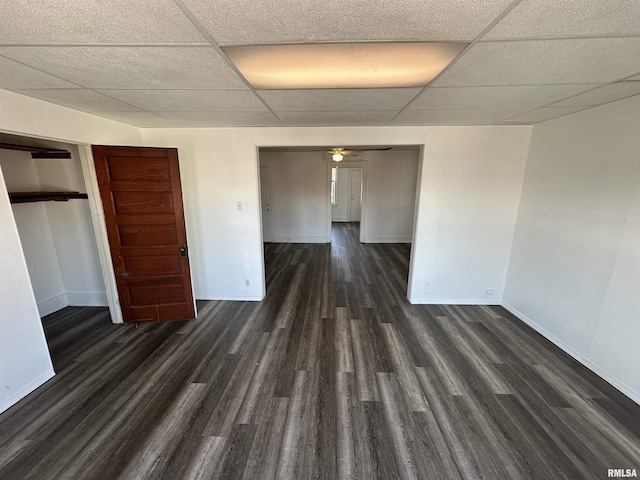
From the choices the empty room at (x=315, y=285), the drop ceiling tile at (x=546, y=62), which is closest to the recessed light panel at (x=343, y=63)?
the empty room at (x=315, y=285)

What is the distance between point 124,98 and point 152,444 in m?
2.58

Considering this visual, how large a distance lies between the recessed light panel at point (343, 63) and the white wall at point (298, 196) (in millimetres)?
4892

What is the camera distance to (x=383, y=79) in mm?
1750

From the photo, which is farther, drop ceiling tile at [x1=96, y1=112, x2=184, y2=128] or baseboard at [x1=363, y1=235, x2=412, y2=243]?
baseboard at [x1=363, y1=235, x2=412, y2=243]

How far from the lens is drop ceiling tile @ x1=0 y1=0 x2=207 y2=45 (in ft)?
3.19

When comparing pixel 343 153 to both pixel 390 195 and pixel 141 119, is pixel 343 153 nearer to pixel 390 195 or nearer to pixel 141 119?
pixel 390 195

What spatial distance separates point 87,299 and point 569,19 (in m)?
5.17

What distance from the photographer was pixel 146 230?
296 cm

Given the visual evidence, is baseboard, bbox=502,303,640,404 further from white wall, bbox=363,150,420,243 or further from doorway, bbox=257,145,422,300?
doorway, bbox=257,145,422,300

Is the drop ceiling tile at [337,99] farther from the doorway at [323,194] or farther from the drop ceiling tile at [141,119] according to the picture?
the doorway at [323,194]

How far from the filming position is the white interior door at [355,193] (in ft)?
33.3

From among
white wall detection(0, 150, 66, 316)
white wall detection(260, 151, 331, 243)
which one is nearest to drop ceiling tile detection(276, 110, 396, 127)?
white wall detection(0, 150, 66, 316)

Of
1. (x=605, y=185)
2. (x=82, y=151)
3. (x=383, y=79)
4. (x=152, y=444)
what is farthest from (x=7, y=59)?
(x=605, y=185)

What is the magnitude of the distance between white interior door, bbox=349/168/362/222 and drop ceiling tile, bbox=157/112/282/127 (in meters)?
7.35
